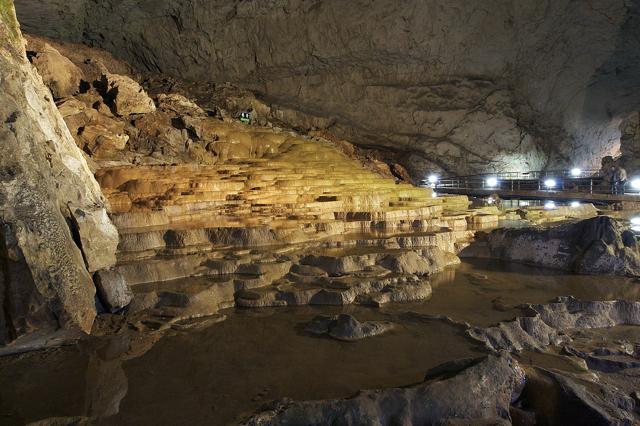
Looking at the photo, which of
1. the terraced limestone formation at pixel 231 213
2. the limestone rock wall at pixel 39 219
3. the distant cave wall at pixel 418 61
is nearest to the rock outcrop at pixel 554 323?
the terraced limestone formation at pixel 231 213

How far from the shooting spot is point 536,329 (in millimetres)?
4648

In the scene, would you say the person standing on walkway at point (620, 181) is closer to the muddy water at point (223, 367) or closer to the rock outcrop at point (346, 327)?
the muddy water at point (223, 367)

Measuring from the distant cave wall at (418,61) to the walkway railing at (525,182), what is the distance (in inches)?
24.2

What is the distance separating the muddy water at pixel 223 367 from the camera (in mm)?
3066

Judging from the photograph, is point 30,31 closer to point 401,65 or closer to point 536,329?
point 401,65

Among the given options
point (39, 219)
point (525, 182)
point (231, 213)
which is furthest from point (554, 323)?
point (525, 182)

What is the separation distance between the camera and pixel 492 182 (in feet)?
64.9

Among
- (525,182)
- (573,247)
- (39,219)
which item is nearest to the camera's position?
(39,219)

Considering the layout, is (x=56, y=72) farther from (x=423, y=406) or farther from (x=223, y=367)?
(x=423, y=406)

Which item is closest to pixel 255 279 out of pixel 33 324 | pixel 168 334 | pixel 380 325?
pixel 168 334

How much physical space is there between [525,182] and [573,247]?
36.9 feet

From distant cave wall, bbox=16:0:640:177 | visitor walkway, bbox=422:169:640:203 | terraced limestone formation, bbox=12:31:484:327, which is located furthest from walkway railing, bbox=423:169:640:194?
terraced limestone formation, bbox=12:31:484:327

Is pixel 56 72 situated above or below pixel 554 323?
above

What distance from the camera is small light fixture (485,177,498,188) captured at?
19547 mm
